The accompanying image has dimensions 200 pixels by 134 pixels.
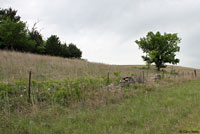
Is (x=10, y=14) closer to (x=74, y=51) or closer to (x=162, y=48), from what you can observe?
(x=74, y=51)

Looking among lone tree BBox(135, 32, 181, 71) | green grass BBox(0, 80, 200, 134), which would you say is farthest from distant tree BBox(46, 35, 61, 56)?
green grass BBox(0, 80, 200, 134)

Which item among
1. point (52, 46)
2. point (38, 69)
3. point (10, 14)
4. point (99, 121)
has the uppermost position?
point (10, 14)

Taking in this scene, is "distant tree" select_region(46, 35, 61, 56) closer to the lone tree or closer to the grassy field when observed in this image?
the lone tree

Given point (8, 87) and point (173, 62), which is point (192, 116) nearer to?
point (8, 87)

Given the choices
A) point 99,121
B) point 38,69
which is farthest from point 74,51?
point 99,121

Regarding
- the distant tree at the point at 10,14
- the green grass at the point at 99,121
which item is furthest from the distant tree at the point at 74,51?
the green grass at the point at 99,121

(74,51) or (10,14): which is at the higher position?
(10,14)

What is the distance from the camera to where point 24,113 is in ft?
13.6

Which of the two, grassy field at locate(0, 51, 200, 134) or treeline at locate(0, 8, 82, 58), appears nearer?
grassy field at locate(0, 51, 200, 134)

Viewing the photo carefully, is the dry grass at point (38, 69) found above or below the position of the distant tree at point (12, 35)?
below

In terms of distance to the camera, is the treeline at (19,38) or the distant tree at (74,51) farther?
the distant tree at (74,51)

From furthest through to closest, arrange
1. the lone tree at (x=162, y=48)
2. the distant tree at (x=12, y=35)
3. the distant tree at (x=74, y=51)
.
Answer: the distant tree at (x=74, y=51), the lone tree at (x=162, y=48), the distant tree at (x=12, y=35)

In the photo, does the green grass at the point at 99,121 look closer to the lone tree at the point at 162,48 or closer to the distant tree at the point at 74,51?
the lone tree at the point at 162,48

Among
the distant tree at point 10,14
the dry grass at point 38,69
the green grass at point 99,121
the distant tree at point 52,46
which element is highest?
the distant tree at point 10,14
